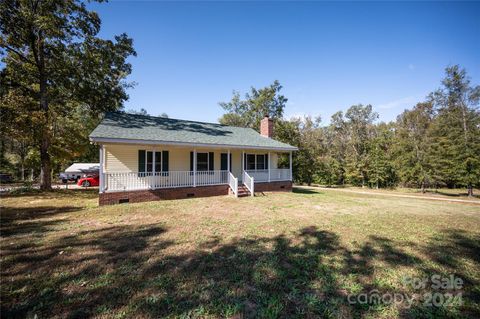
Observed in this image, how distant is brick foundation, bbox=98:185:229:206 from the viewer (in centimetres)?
983

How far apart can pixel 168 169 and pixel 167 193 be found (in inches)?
75.0

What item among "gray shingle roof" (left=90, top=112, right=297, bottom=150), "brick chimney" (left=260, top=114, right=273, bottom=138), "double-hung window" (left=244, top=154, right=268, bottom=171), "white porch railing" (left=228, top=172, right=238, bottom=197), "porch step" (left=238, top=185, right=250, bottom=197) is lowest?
"porch step" (left=238, top=185, right=250, bottom=197)

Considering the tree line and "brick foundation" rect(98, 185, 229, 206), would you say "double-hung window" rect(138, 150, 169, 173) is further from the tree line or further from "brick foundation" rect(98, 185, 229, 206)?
the tree line

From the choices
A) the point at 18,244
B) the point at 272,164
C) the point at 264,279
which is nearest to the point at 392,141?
the point at 272,164

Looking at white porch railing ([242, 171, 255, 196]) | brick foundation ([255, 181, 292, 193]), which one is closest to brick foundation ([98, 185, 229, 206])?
white porch railing ([242, 171, 255, 196])

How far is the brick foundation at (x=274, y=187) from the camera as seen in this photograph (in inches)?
573

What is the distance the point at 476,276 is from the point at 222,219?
6140 millimetres

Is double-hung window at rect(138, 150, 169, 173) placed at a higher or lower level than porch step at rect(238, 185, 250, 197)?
higher

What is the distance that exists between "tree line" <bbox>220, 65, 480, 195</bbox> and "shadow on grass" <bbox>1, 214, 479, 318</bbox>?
2118 centimetres

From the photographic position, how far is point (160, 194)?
1117 centimetres

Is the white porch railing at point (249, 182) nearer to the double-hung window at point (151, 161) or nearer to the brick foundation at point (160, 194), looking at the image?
the brick foundation at point (160, 194)

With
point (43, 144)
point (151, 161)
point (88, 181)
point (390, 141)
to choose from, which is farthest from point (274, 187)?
point (390, 141)

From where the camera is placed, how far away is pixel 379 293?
3.26 metres

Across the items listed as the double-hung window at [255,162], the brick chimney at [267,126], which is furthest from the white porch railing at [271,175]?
the brick chimney at [267,126]
